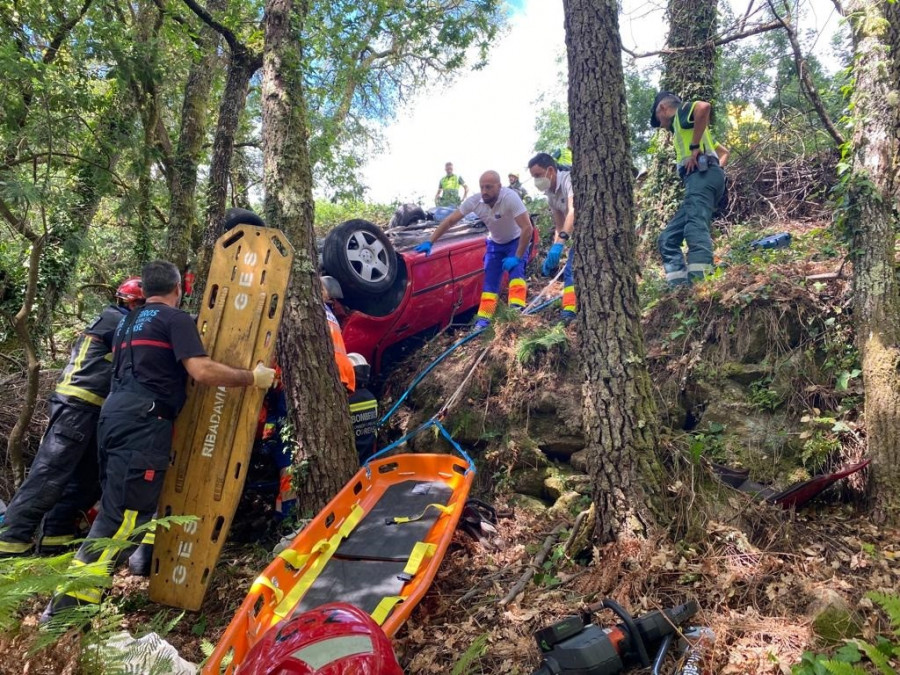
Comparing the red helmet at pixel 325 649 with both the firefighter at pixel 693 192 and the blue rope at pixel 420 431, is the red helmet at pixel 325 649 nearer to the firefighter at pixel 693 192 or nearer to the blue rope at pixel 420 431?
the blue rope at pixel 420 431

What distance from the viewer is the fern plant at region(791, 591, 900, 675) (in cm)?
169

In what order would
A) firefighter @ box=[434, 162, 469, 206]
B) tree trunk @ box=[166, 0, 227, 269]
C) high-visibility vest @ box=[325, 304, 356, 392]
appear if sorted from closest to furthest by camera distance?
high-visibility vest @ box=[325, 304, 356, 392], tree trunk @ box=[166, 0, 227, 269], firefighter @ box=[434, 162, 469, 206]

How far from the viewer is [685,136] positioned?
5.26 m

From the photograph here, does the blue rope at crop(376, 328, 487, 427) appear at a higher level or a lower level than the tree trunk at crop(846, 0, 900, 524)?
lower

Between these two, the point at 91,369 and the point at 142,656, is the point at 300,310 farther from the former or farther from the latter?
the point at 142,656

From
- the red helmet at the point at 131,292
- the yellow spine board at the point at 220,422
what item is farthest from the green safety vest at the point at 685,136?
the red helmet at the point at 131,292

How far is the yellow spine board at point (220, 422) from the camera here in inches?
135

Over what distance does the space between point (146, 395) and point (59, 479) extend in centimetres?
103

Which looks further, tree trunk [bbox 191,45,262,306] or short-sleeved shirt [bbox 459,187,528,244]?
tree trunk [bbox 191,45,262,306]

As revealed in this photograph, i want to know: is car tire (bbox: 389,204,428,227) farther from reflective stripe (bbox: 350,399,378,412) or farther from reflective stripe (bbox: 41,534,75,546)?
reflective stripe (bbox: 41,534,75,546)

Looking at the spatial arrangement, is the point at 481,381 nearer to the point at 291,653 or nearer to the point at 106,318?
the point at 106,318

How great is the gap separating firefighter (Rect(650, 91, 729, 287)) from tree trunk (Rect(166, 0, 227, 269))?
5.60 m

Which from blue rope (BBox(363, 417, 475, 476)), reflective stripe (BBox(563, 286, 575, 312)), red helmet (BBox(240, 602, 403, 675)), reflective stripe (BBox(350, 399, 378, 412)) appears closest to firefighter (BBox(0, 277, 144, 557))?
reflective stripe (BBox(350, 399, 378, 412))

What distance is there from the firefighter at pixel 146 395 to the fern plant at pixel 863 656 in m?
3.10
